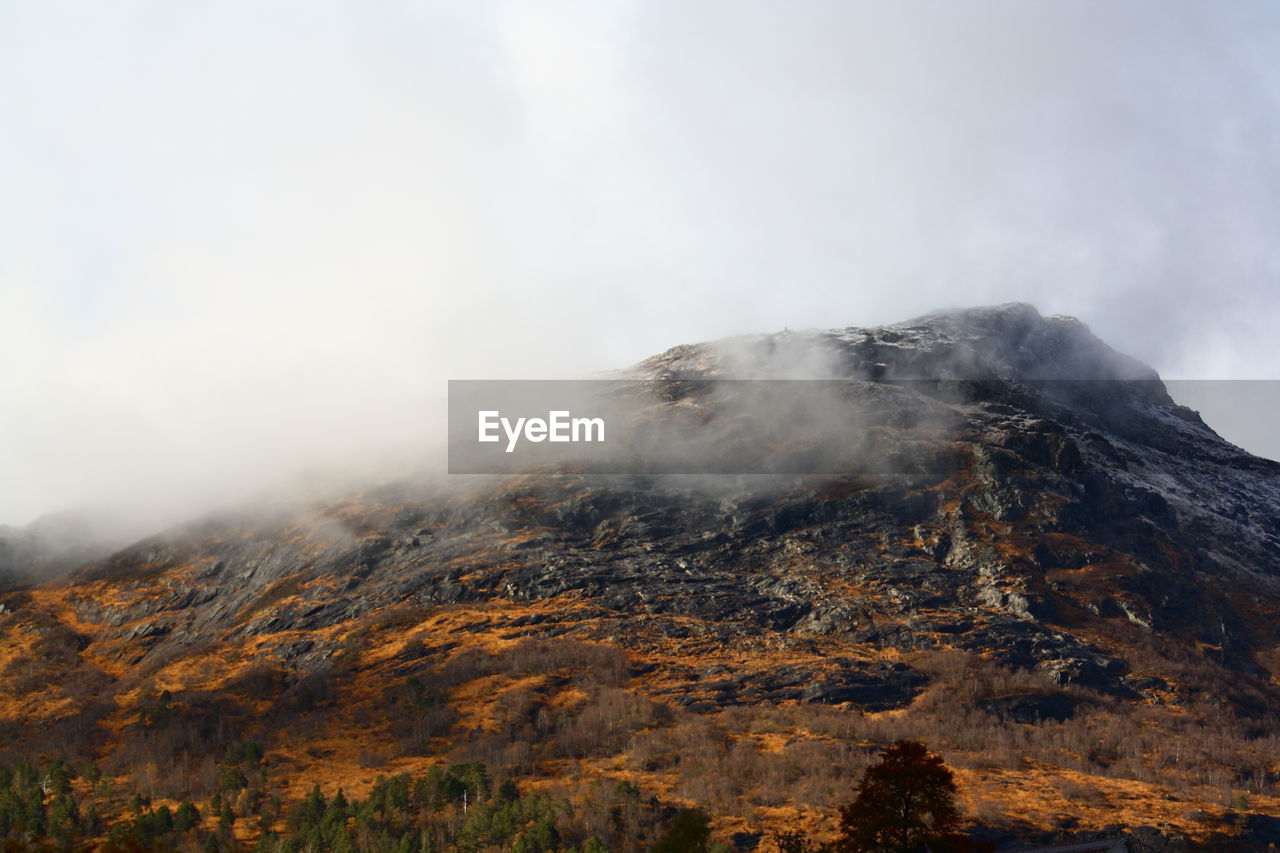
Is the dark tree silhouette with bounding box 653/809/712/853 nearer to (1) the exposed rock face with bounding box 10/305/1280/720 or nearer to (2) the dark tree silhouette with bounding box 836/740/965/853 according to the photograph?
(2) the dark tree silhouette with bounding box 836/740/965/853

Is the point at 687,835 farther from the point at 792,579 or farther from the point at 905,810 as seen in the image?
the point at 792,579

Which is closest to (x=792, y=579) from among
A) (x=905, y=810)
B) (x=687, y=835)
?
→ (x=687, y=835)

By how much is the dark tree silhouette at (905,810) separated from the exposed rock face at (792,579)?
61.5m

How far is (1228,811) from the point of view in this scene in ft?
330

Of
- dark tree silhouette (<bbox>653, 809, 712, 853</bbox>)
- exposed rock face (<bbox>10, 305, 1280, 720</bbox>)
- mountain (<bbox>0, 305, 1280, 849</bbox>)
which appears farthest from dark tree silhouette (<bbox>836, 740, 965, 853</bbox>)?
exposed rock face (<bbox>10, 305, 1280, 720</bbox>)

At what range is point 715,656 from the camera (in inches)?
5822

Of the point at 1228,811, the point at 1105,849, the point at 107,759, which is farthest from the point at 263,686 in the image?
the point at 1228,811

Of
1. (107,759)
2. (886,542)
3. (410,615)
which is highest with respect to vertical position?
(886,542)

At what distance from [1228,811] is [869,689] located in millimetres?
48466

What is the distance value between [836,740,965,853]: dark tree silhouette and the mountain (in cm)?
2529

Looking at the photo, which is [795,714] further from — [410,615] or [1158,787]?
[410,615]

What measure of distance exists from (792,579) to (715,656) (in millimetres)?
28501

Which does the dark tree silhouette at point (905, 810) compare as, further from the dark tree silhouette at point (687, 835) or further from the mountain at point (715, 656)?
the mountain at point (715, 656)

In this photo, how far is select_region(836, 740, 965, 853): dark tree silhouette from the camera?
72062 millimetres
